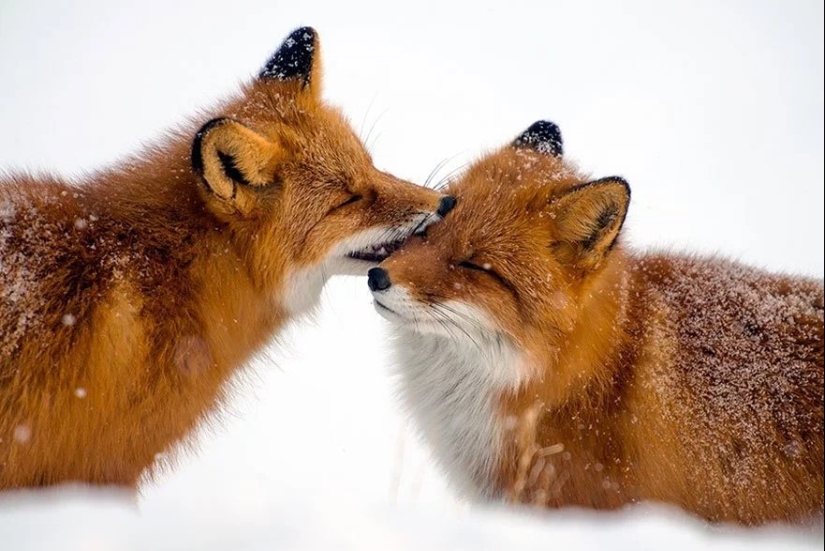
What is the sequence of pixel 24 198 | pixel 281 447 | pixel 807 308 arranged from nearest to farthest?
pixel 24 198 → pixel 807 308 → pixel 281 447

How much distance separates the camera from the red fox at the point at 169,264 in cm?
358

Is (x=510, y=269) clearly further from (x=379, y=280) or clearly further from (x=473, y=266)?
(x=379, y=280)

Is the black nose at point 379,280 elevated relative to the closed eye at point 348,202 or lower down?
lower down

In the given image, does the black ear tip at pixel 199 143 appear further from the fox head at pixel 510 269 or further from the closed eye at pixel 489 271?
the closed eye at pixel 489 271

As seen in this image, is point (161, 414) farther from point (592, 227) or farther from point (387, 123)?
point (387, 123)

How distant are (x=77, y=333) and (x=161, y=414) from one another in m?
0.62

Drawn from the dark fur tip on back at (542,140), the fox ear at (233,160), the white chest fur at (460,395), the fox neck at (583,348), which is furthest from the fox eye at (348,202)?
the dark fur tip on back at (542,140)

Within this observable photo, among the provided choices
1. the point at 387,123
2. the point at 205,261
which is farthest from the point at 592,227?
the point at 387,123

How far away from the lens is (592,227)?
14.1 ft

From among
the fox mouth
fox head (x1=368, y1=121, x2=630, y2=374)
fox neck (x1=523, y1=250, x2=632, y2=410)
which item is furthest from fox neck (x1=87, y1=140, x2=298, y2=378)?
fox neck (x1=523, y1=250, x2=632, y2=410)

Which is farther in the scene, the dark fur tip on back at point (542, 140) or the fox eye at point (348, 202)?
the dark fur tip on back at point (542, 140)

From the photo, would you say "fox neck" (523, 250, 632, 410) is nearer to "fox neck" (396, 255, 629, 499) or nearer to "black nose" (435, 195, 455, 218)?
"fox neck" (396, 255, 629, 499)

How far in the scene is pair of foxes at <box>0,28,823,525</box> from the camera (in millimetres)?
3877

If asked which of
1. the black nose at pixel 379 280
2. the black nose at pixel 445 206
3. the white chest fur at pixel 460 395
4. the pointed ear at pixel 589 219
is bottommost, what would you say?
the white chest fur at pixel 460 395
